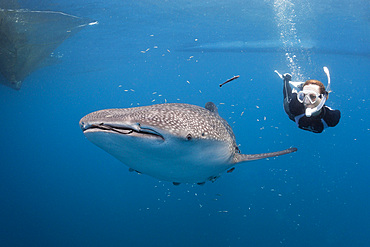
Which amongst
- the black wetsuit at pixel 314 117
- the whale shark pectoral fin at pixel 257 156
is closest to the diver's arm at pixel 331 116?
the black wetsuit at pixel 314 117

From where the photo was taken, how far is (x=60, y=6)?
40.6 feet

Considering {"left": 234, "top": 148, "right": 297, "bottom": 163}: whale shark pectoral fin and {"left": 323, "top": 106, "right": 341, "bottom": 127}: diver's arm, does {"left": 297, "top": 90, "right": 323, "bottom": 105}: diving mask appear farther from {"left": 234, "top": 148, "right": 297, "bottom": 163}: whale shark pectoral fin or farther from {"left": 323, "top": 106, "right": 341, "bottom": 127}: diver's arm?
{"left": 234, "top": 148, "right": 297, "bottom": 163}: whale shark pectoral fin

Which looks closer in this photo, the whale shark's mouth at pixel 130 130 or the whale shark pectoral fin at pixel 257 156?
the whale shark's mouth at pixel 130 130

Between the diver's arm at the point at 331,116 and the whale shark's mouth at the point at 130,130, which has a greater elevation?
the whale shark's mouth at the point at 130,130

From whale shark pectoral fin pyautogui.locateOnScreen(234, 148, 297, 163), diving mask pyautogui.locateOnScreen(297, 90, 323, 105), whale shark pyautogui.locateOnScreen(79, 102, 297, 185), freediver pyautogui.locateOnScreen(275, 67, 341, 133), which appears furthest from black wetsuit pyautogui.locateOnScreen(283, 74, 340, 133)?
whale shark pyautogui.locateOnScreen(79, 102, 297, 185)

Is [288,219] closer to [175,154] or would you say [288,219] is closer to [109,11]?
[175,154]

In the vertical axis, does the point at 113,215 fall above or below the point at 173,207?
below

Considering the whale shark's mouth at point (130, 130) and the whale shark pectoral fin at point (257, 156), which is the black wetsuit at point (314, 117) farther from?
the whale shark's mouth at point (130, 130)

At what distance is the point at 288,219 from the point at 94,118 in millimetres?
14673

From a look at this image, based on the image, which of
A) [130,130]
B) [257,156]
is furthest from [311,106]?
[130,130]

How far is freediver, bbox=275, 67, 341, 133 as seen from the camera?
4.02m

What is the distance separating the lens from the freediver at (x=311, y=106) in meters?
4.02

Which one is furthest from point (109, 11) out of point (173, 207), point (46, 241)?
point (46, 241)

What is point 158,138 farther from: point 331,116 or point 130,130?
point 331,116
